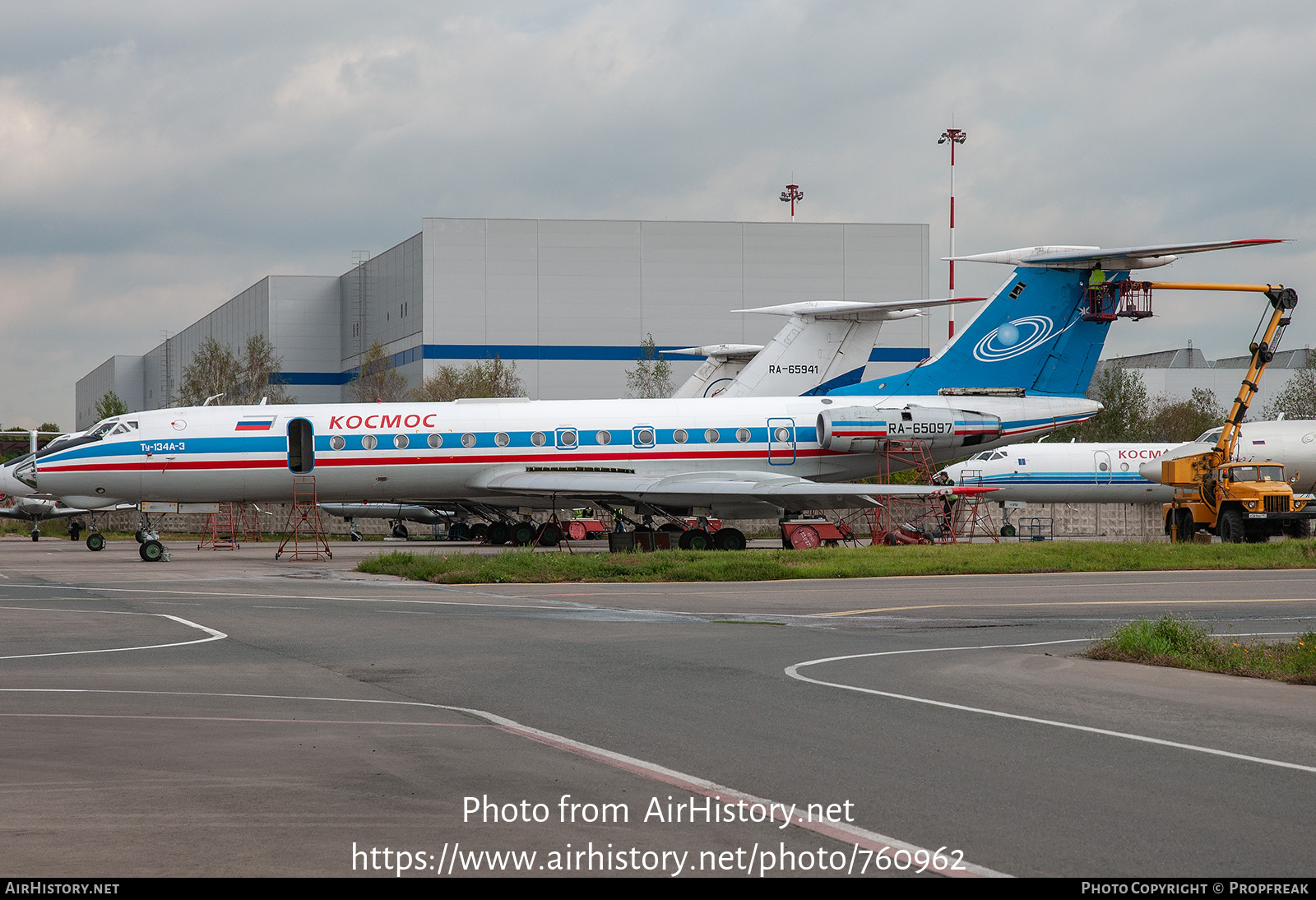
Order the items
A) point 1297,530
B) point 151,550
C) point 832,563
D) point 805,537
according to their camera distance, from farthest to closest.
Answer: point 1297,530
point 805,537
point 151,550
point 832,563

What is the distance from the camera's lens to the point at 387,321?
7838 cm

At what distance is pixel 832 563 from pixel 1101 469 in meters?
25.0

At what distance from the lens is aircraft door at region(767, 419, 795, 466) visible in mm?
31016

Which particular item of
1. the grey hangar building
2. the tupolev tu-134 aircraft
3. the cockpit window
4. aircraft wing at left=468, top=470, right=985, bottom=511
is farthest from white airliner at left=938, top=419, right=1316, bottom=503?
the grey hangar building

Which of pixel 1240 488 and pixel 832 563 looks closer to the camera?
pixel 832 563

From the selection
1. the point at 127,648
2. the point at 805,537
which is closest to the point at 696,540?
the point at 805,537

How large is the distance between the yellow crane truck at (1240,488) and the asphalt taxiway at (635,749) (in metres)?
16.9

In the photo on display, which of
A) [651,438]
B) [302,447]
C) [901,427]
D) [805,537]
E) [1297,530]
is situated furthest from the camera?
[1297,530]

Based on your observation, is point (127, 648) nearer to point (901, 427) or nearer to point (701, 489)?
point (701, 489)

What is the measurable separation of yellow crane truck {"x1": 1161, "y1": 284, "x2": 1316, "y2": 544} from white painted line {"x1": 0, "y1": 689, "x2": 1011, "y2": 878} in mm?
26643

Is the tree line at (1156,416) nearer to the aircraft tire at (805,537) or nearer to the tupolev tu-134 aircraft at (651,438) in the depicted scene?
the tupolev tu-134 aircraft at (651,438)

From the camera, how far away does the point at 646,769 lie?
23.0 ft

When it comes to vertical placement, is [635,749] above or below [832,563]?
above

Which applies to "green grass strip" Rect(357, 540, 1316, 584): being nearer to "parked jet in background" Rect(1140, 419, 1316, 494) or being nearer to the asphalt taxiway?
the asphalt taxiway
